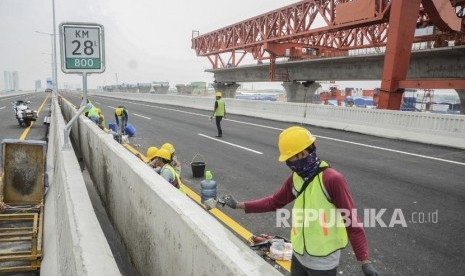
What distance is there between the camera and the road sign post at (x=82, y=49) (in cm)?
681

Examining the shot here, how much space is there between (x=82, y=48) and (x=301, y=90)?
109 feet

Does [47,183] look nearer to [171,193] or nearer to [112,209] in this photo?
[112,209]

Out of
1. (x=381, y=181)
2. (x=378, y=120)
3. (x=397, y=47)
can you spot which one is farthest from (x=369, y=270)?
(x=397, y=47)

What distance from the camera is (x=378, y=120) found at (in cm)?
1508

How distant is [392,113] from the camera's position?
14.5 meters

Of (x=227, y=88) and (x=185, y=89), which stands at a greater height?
(x=227, y=88)

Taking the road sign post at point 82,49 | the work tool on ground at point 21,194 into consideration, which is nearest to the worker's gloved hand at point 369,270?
the work tool on ground at point 21,194

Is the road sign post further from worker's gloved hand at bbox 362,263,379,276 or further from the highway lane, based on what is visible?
worker's gloved hand at bbox 362,263,379,276

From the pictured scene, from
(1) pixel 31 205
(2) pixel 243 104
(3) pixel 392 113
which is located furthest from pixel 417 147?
(2) pixel 243 104

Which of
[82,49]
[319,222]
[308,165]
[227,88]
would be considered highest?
[82,49]

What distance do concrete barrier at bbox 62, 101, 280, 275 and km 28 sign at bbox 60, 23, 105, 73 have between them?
2.21m

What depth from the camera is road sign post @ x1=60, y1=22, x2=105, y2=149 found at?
681 centimetres

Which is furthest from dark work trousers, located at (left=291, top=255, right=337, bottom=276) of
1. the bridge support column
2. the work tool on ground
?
the bridge support column

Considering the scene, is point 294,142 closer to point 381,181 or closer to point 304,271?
point 304,271
